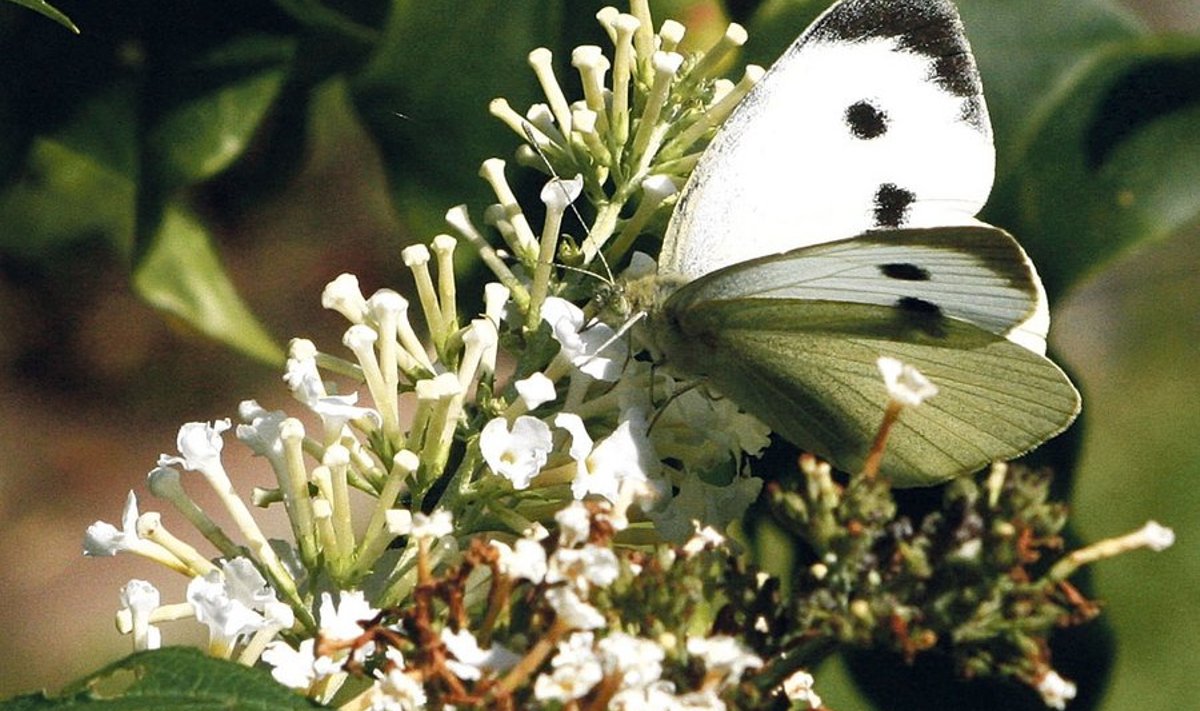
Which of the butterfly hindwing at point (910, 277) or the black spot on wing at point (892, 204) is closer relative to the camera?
the butterfly hindwing at point (910, 277)

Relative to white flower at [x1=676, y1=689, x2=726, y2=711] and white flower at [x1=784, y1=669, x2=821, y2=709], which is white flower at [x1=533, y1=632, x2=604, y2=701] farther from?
white flower at [x1=784, y1=669, x2=821, y2=709]

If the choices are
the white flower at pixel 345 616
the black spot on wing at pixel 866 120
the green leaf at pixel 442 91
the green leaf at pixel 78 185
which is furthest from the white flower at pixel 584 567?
the green leaf at pixel 78 185

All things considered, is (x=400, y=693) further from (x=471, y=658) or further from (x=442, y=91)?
(x=442, y=91)

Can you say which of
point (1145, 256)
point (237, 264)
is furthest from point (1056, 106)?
point (237, 264)

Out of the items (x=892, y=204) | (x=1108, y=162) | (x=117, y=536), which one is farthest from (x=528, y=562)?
(x=1108, y=162)

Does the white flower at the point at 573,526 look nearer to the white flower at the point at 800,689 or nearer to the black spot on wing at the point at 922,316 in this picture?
the white flower at the point at 800,689

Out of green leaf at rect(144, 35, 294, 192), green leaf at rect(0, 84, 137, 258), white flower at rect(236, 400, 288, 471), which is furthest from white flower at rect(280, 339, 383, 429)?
green leaf at rect(0, 84, 137, 258)

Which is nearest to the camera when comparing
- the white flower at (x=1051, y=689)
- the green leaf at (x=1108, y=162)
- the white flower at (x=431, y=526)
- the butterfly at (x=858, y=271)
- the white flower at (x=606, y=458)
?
the white flower at (x=1051, y=689)

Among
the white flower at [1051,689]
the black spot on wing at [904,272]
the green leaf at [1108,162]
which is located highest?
the black spot on wing at [904,272]
